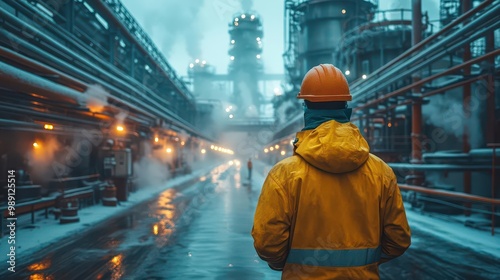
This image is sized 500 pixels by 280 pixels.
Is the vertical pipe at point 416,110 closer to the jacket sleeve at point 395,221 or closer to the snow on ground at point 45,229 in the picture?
the snow on ground at point 45,229

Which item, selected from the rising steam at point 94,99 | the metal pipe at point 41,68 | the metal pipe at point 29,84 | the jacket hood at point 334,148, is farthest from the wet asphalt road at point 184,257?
the jacket hood at point 334,148

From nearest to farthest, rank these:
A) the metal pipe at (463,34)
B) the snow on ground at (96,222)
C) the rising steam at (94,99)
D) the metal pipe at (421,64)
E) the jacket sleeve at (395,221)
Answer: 1. the jacket sleeve at (395,221)
2. the metal pipe at (463,34)
3. the snow on ground at (96,222)
4. the metal pipe at (421,64)
5. the rising steam at (94,99)

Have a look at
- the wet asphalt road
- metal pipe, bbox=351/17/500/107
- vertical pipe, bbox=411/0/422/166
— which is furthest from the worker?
vertical pipe, bbox=411/0/422/166

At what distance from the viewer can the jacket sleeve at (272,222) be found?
6.60 feet

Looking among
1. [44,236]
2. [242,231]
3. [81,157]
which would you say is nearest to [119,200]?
[81,157]

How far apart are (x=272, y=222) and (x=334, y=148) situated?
508 millimetres

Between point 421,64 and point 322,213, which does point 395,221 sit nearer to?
point 322,213

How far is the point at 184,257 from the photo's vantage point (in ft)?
22.0

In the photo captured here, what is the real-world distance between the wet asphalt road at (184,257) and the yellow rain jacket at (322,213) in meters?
3.85

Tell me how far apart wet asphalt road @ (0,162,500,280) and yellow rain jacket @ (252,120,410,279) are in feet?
12.6

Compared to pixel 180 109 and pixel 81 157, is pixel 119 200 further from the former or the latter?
pixel 180 109

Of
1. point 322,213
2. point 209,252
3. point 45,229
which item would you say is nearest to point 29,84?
point 45,229

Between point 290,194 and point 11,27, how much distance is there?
26.3 ft

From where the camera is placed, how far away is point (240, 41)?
73250 millimetres
